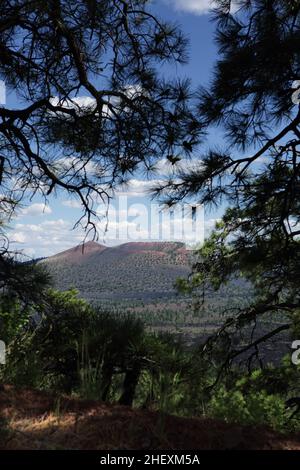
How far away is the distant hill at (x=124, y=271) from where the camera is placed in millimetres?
124250

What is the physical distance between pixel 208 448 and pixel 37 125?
4.44 m

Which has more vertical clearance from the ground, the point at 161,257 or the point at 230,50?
the point at 161,257

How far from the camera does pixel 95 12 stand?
17.8ft

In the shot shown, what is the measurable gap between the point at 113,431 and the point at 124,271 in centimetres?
14258

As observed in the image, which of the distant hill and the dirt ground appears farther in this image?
the distant hill

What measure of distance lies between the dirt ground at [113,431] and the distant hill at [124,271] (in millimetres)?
111282

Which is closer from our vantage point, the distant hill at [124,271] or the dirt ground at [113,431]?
the dirt ground at [113,431]

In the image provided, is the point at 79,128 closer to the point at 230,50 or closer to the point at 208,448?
the point at 230,50

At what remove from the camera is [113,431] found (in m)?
2.54

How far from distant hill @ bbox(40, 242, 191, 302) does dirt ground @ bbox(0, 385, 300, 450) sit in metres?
111

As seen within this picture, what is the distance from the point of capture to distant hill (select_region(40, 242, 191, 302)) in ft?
408

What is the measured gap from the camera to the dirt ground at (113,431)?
244 cm

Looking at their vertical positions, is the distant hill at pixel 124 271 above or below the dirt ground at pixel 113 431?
above
